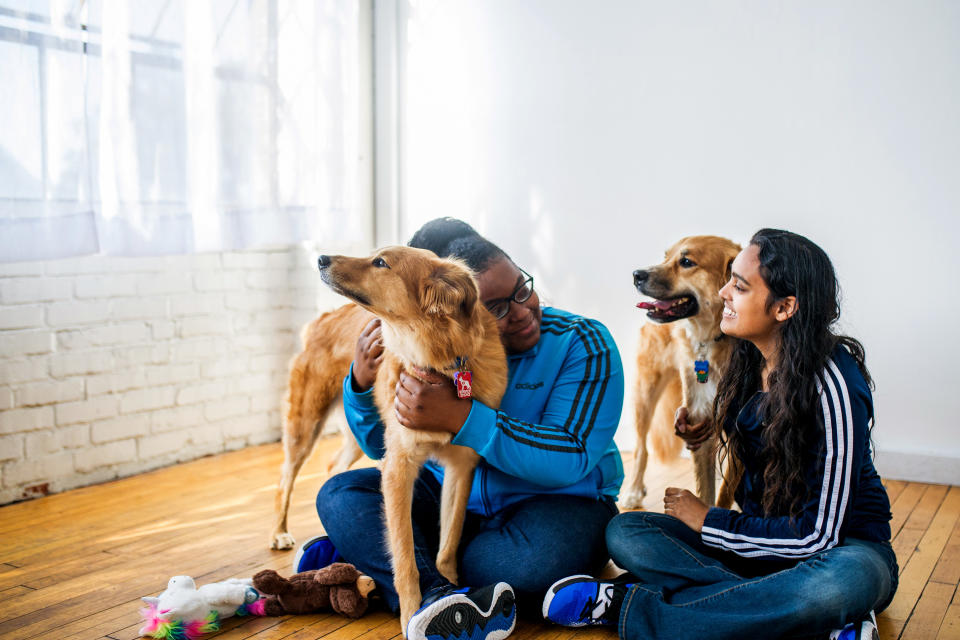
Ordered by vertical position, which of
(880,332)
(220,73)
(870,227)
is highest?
(220,73)

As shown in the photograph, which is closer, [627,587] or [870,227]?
[627,587]

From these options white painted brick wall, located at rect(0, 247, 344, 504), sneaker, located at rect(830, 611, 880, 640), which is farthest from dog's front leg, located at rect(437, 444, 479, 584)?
white painted brick wall, located at rect(0, 247, 344, 504)

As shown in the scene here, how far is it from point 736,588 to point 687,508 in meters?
0.25

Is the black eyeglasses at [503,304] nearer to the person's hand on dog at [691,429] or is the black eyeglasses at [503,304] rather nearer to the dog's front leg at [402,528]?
the dog's front leg at [402,528]

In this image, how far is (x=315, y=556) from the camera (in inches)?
88.3

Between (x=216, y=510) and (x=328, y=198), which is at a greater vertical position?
(x=328, y=198)

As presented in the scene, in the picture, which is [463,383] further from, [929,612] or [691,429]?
[929,612]

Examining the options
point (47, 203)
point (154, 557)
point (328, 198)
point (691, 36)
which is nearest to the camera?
point (154, 557)

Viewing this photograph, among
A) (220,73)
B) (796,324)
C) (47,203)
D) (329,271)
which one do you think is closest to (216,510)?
(47,203)

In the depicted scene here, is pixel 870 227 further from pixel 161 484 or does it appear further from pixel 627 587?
pixel 161 484

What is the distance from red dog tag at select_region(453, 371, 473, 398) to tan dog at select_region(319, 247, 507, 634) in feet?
0.10

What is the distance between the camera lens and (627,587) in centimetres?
192

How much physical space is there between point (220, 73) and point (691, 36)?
80.5 inches

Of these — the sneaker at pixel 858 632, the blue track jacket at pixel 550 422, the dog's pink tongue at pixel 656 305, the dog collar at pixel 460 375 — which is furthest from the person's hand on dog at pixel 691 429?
the dog collar at pixel 460 375
